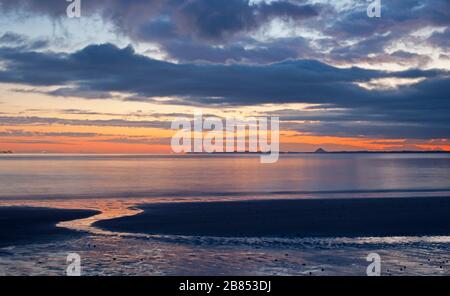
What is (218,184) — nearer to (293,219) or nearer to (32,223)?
(293,219)

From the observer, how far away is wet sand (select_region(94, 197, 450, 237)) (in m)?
23.9

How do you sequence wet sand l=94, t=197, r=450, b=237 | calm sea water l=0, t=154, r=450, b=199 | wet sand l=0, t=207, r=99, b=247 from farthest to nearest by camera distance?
1. calm sea water l=0, t=154, r=450, b=199
2. wet sand l=94, t=197, r=450, b=237
3. wet sand l=0, t=207, r=99, b=247

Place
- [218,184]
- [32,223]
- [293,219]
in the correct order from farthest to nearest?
[218,184] < [293,219] < [32,223]

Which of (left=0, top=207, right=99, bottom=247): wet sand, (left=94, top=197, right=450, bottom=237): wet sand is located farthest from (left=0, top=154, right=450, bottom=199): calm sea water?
(left=0, top=207, right=99, bottom=247): wet sand

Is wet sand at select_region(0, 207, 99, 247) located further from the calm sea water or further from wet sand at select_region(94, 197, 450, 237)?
the calm sea water

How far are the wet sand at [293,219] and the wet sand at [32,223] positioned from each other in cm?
254

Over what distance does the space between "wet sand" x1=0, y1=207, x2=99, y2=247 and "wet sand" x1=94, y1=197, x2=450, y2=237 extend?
2.54m

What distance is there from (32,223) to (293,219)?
1422cm

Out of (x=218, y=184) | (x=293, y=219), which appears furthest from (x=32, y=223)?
(x=218, y=184)

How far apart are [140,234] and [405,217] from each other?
1534 cm

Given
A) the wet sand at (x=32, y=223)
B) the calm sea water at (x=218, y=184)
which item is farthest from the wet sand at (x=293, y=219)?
the calm sea water at (x=218, y=184)

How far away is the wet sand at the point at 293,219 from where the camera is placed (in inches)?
939

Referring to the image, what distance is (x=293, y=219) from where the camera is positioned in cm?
2750
